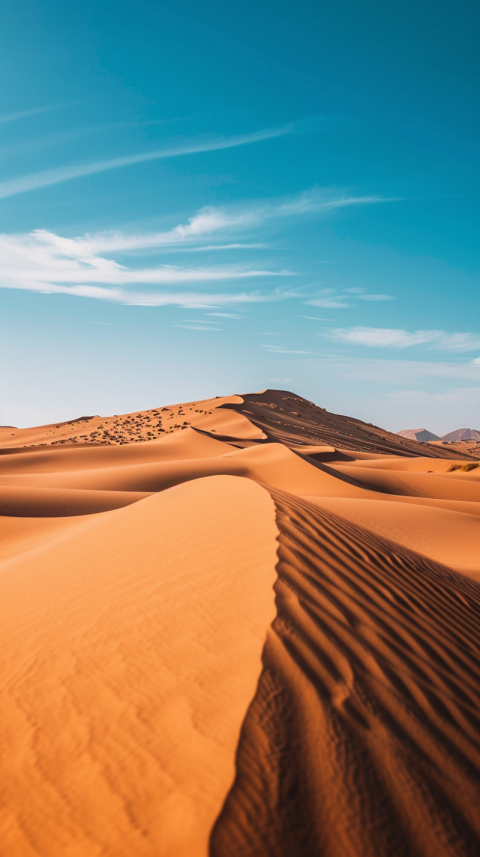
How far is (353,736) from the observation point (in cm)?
248

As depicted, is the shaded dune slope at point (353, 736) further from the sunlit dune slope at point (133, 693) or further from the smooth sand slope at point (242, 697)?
the sunlit dune slope at point (133, 693)

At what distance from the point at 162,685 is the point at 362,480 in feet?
63.5

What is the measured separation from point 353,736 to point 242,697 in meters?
0.56

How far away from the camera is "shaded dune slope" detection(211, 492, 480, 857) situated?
2.04 m

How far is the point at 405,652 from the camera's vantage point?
3.44 meters

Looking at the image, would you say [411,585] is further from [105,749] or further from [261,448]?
[261,448]

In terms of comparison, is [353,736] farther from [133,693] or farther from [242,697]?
[133,693]

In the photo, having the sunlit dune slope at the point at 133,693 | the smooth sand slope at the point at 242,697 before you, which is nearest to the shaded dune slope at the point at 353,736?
the smooth sand slope at the point at 242,697

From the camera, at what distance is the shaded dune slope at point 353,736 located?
6.70 ft

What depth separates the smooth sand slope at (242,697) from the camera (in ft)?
6.81

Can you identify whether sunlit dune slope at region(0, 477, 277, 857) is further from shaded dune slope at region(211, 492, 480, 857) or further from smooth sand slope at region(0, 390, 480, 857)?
shaded dune slope at region(211, 492, 480, 857)

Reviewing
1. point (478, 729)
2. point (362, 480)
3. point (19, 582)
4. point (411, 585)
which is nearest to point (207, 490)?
Result: point (19, 582)

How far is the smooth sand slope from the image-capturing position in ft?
6.81

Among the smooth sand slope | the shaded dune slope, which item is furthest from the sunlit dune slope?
the shaded dune slope
